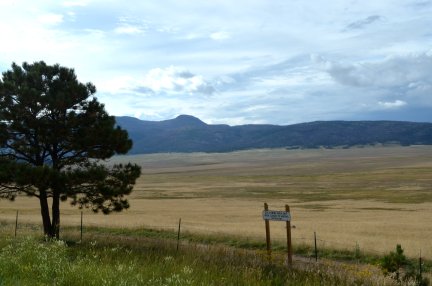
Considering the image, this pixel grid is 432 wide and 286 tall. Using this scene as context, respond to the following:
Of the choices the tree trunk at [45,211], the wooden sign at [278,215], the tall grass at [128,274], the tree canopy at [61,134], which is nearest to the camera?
the tall grass at [128,274]

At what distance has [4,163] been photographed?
19047 millimetres

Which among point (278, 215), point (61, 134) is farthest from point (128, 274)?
point (61, 134)

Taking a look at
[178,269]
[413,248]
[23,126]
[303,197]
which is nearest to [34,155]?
[23,126]

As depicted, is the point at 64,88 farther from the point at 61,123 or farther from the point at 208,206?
the point at 208,206

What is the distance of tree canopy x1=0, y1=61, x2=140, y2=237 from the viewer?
19922 millimetres

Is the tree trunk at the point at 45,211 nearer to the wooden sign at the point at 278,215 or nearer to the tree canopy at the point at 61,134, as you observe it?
the tree canopy at the point at 61,134

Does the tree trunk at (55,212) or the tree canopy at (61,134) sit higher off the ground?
the tree canopy at (61,134)

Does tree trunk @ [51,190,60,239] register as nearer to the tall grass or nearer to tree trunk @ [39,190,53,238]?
tree trunk @ [39,190,53,238]

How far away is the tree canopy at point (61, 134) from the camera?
19922 mm

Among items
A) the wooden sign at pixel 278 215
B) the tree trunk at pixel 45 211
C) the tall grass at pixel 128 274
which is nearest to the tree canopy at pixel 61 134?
the tree trunk at pixel 45 211

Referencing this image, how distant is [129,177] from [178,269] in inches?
474

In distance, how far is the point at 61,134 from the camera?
20.4m

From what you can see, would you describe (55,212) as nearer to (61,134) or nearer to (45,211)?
(45,211)

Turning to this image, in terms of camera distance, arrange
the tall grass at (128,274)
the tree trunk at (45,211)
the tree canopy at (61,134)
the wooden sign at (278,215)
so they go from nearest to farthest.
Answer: the tall grass at (128,274) < the wooden sign at (278,215) < the tree canopy at (61,134) < the tree trunk at (45,211)
